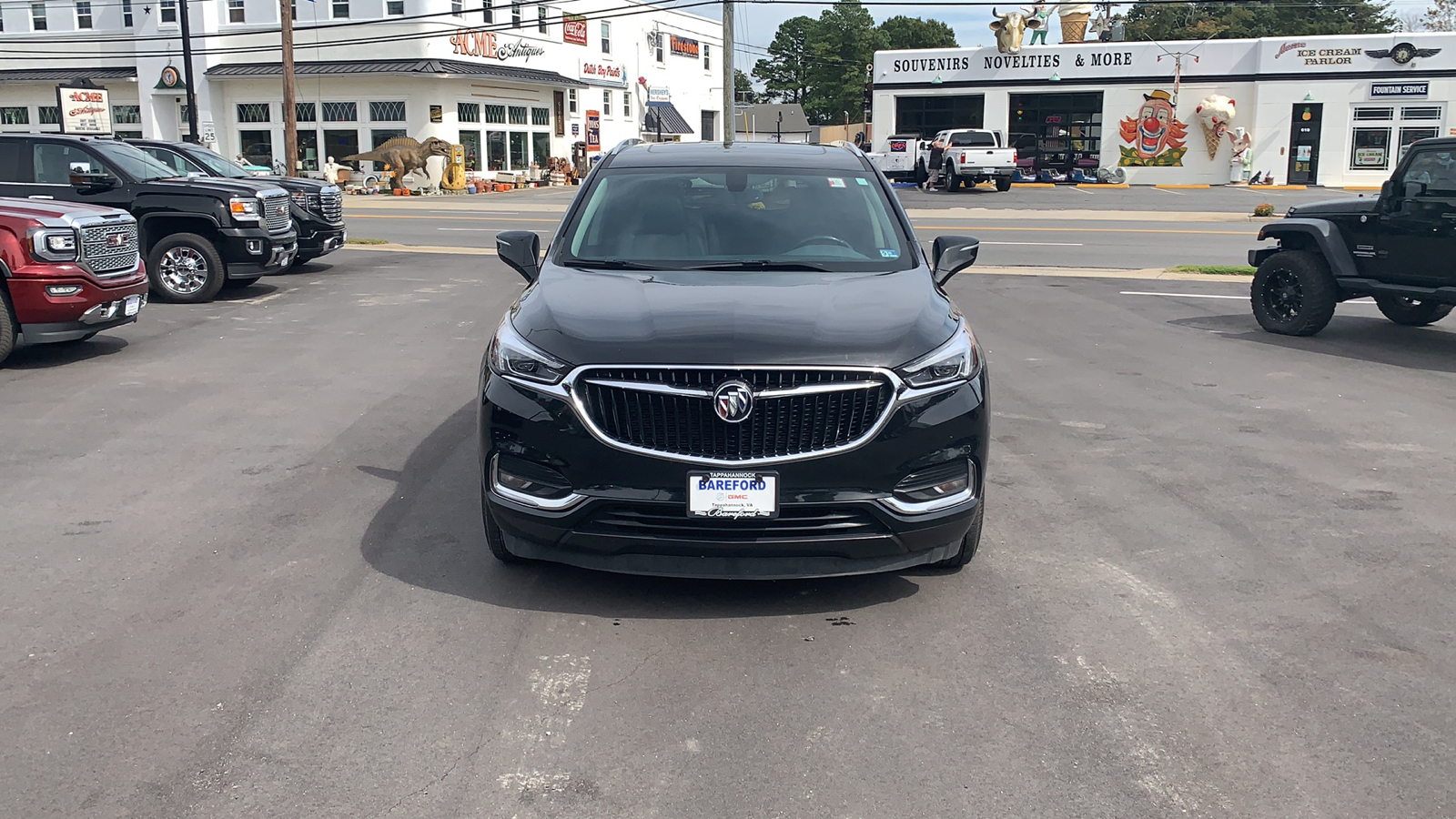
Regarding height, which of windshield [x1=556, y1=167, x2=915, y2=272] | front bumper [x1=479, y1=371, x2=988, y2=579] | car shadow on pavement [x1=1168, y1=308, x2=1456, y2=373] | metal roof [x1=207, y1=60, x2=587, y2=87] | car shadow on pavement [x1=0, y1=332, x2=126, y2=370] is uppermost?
metal roof [x1=207, y1=60, x2=587, y2=87]

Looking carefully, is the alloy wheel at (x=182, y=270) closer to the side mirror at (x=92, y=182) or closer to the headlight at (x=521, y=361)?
the side mirror at (x=92, y=182)

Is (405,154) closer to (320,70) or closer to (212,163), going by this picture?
(320,70)

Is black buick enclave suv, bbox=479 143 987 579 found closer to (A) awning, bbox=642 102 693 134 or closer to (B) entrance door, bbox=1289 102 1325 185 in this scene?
(B) entrance door, bbox=1289 102 1325 185

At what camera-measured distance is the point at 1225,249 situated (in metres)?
21.5

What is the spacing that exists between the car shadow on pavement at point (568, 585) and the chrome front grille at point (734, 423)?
2.37 ft

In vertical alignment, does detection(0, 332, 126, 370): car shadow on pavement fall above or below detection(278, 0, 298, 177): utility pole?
below

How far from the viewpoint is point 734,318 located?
189 inches

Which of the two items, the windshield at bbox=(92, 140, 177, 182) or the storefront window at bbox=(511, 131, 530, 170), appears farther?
the storefront window at bbox=(511, 131, 530, 170)

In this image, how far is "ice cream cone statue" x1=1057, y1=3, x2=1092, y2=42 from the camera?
5044 centimetres

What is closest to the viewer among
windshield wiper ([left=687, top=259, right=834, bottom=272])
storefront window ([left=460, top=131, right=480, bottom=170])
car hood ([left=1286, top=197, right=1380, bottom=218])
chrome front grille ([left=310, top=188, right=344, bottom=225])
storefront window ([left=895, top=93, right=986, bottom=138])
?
windshield wiper ([left=687, top=259, right=834, bottom=272])

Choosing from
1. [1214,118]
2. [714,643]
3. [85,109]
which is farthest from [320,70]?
[714,643]

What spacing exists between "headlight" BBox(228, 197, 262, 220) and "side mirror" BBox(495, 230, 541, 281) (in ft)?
30.7

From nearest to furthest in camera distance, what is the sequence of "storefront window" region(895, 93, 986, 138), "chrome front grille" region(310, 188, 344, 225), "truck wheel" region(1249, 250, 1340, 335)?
"truck wheel" region(1249, 250, 1340, 335) < "chrome front grille" region(310, 188, 344, 225) < "storefront window" region(895, 93, 986, 138)

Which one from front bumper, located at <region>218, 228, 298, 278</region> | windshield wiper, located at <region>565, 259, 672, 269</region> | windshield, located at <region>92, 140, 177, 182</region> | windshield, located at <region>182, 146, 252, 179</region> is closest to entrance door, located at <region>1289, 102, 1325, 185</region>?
windshield, located at <region>182, 146, 252, 179</region>
